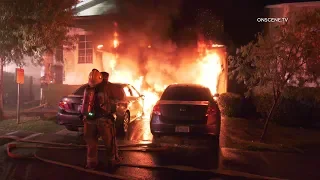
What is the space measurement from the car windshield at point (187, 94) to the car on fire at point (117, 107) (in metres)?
1.31

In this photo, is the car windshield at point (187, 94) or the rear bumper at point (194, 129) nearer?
the rear bumper at point (194, 129)

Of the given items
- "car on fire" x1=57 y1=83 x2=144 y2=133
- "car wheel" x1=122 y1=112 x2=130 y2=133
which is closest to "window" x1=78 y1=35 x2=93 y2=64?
"car on fire" x1=57 y1=83 x2=144 y2=133

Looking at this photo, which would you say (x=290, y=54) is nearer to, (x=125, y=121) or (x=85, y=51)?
(x=125, y=121)

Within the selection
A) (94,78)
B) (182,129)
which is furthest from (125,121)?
(94,78)

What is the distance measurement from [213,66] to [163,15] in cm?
433

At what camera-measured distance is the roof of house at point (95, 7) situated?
704 inches

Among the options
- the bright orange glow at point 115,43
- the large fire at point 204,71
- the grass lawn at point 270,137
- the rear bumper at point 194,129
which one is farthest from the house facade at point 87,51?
the rear bumper at point 194,129

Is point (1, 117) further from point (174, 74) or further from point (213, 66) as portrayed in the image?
point (213, 66)

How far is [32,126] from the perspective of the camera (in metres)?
10.2

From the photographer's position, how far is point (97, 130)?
6.01 m

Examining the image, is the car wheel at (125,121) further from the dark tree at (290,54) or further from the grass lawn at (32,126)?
the dark tree at (290,54)

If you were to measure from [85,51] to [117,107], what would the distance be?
9997 millimetres

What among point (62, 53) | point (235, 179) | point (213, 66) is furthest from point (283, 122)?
point (62, 53)

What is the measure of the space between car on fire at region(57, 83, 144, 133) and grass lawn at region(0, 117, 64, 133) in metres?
1.37
